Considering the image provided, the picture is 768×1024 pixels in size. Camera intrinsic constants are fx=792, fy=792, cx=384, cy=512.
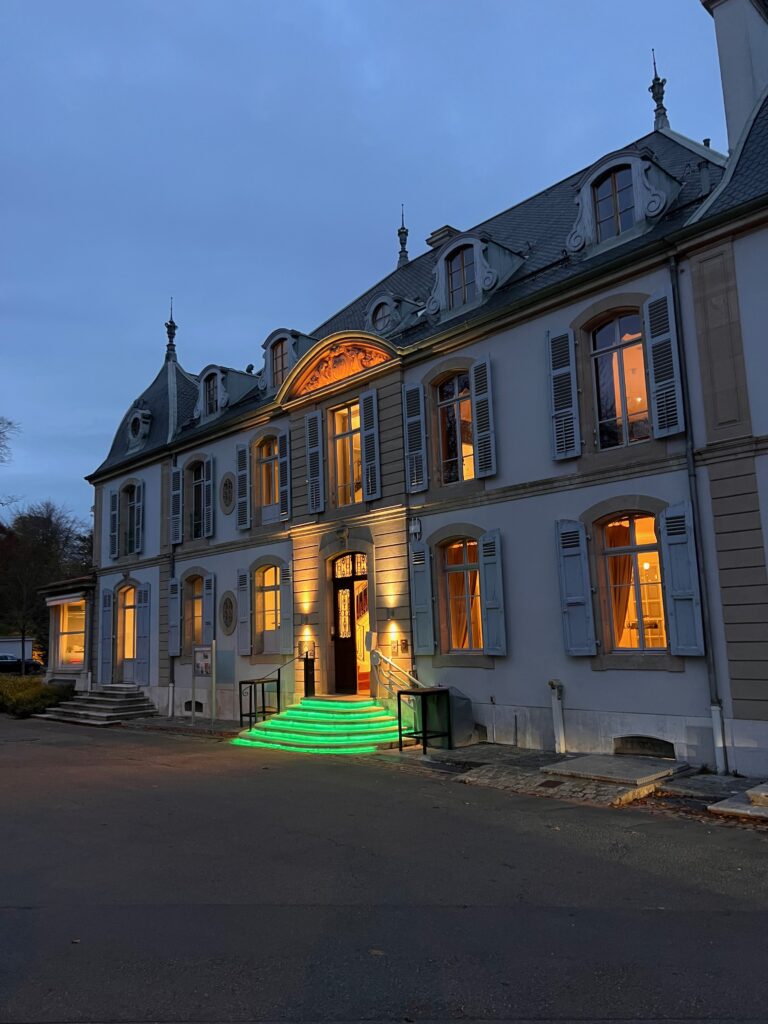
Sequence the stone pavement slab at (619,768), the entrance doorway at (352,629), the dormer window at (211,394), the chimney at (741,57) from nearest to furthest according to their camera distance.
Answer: the stone pavement slab at (619,768) < the chimney at (741,57) < the entrance doorway at (352,629) < the dormer window at (211,394)

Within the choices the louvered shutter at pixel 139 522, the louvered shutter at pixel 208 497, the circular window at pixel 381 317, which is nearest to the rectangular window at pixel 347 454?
the circular window at pixel 381 317

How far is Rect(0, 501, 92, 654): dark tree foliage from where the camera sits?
35469mm

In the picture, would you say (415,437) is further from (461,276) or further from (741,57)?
(741,57)

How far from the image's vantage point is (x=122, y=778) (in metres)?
10.1

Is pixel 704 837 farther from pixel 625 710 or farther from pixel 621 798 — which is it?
pixel 625 710

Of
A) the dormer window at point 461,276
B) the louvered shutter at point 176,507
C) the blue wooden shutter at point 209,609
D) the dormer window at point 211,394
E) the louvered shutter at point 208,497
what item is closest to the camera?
the dormer window at point 461,276

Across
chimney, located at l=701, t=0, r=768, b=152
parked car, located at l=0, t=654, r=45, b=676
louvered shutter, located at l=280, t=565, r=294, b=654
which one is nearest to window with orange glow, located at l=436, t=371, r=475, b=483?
louvered shutter, located at l=280, t=565, r=294, b=654

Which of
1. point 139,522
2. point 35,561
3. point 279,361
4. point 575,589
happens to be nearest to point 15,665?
point 35,561

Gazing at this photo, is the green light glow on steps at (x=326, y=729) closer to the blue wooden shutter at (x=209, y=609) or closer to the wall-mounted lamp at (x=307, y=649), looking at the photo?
the wall-mounted lamp at (x=307, y=649)

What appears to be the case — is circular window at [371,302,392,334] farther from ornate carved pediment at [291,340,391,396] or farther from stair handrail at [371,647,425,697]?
stair handrail at [371,647,425,697]

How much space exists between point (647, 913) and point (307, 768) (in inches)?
248

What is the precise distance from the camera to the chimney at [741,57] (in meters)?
10.8

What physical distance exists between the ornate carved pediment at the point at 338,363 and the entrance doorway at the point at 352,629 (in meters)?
3.38

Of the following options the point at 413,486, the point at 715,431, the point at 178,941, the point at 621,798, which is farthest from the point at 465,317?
the point at 178,941
